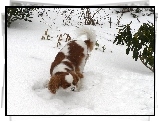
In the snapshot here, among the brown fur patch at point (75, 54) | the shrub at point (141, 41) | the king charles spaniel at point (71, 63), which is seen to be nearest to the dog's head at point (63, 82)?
the king charles spaniel at point (71, 63)

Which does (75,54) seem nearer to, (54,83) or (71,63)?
(71,63)

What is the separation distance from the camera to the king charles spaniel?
2447mm

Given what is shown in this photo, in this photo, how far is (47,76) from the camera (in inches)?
99.3

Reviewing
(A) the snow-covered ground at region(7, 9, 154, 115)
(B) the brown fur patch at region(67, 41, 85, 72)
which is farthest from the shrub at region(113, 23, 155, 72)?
(B) the brown fur patch at region(67, 41, 85, 72)

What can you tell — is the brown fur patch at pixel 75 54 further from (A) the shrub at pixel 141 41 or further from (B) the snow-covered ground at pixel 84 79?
(A) the shrub at pixel 141 41

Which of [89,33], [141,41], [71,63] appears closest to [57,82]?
[71,63]

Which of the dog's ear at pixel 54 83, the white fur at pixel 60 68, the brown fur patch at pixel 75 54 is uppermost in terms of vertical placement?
the brown fur patch at pixel 75 54

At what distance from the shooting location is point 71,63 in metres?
2.65

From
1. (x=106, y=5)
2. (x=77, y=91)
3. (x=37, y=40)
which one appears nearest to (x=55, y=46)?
(x=37, y=40)

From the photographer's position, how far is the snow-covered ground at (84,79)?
7.69 feet

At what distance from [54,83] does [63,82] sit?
0.22 ft

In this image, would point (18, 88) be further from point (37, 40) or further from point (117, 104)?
point (117, 104)

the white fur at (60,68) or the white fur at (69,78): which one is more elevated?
the white fur at (60,68)

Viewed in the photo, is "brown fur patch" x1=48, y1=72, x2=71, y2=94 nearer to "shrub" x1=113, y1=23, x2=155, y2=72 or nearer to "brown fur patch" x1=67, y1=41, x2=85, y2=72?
"brown fur patch" x1=67, y1=41, x2=85, y2=72
